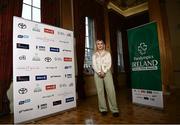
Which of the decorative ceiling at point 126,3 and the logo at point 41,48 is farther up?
the decorative ceiling at point 126,3

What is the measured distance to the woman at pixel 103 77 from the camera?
295 centimetres

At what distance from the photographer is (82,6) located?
5500 mm

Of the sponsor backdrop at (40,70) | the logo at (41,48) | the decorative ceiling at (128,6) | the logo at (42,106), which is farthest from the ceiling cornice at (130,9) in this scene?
the logo at (42,106)

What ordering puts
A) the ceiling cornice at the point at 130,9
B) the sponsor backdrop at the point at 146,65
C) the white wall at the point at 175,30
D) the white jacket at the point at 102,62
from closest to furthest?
the white jacket at the point at 102,62 → the sponsor backdrop at the point at 146,65 → the white wall at the point at 175,30 → the ceiling cornice at the point at 130,9

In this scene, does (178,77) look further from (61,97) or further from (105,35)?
(61,97)

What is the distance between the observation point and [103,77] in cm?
302

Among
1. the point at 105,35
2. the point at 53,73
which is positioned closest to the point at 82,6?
the point at 105,35

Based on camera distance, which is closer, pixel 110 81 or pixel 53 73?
pixel 110 81

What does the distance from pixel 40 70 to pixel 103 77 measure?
124cm

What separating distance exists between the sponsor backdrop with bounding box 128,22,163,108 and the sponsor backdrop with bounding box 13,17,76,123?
1521 millimetres

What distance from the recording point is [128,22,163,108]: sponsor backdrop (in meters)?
3.22

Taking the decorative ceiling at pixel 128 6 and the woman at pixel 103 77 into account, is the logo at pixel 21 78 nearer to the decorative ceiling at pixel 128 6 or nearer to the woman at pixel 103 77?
the woman at pixel 103 77

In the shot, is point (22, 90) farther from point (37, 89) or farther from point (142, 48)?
point (142, 48)

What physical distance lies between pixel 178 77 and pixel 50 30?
5.21 metres
